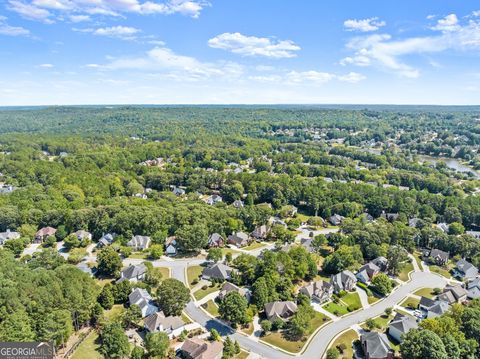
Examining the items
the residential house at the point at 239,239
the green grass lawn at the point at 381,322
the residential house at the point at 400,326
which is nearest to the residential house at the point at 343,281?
the green grass lawn at the point at 381,322

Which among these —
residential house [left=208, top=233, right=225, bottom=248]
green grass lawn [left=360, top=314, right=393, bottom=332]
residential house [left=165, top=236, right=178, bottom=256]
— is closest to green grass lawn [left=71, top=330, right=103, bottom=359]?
residential house [left=165, top=236, right=178, bottom=256]

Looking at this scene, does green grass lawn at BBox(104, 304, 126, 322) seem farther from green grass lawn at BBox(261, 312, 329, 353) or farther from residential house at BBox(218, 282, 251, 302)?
green grass lawn at BBox(261, 312, 329, 353)

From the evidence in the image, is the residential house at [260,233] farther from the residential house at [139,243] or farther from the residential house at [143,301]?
the residential house at [143,301]

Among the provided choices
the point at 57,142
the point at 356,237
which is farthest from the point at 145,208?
the point at 57,142

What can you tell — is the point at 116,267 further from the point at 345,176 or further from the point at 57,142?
the point at 57,142

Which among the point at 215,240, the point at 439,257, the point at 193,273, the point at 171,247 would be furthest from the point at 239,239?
the point at 439,257

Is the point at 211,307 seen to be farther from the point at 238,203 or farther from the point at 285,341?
the point at 238,203
